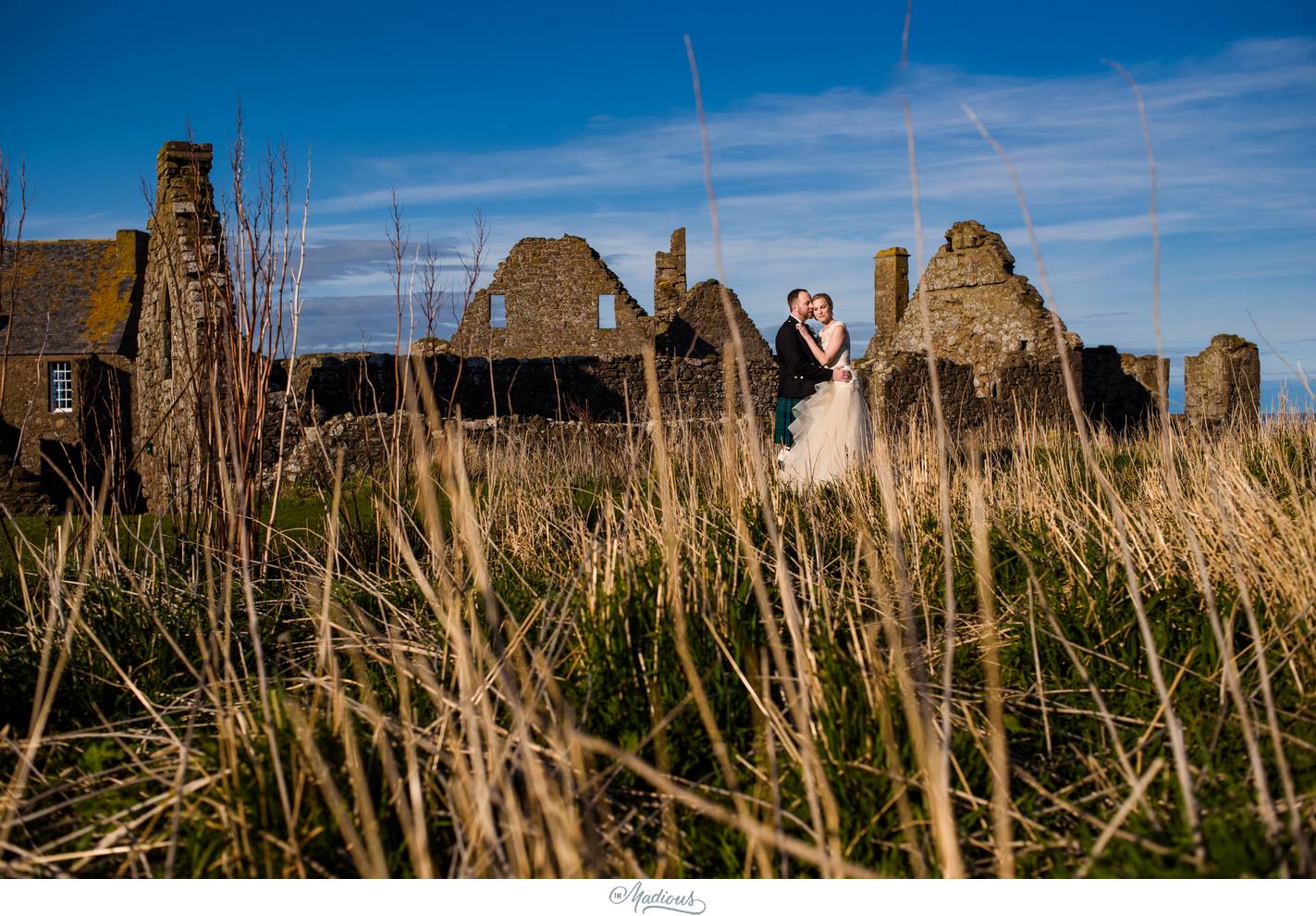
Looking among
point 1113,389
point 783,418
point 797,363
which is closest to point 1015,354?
point 1113,389

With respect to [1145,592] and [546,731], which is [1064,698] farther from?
[546,731]

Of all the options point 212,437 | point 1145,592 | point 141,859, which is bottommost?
point 141,859

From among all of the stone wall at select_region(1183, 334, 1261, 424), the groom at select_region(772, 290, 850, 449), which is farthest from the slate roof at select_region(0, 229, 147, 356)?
the stone wall at select_region(1183, 334, 1261, 424)

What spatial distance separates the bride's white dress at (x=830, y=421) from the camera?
681cm

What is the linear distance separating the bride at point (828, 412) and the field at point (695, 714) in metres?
3.19

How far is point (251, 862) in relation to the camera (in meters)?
1.73

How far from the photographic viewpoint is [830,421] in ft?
22.7

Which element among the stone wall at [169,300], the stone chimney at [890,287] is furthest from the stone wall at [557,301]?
the stone wall at [169,300]

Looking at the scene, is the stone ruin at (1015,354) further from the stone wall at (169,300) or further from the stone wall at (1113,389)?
the stone wall at (169,300)

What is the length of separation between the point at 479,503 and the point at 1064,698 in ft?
9.99

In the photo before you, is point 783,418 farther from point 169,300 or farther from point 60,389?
point 60,389

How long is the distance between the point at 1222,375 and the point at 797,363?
14437mm

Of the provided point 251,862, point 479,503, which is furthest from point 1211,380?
point 251,862
